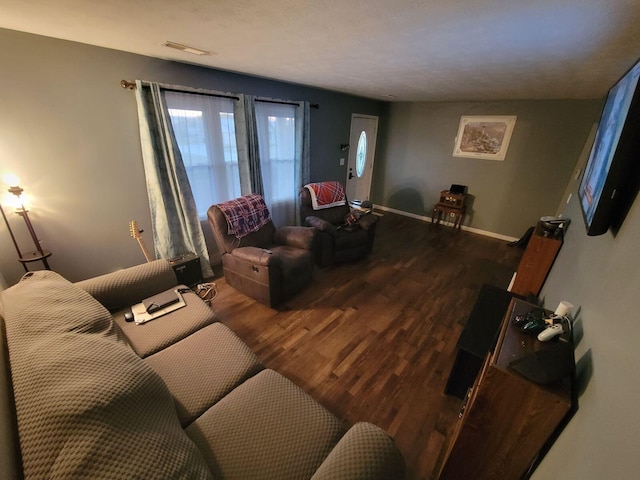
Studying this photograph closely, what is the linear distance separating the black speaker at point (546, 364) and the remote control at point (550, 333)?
0.06m

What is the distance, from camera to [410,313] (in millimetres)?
2473

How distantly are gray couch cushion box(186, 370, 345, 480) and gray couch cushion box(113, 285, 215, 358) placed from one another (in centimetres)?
55

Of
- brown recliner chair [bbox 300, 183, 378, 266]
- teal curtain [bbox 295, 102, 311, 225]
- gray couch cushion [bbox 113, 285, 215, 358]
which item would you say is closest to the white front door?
teal curtain [bbox 295, 102, 311, 225]

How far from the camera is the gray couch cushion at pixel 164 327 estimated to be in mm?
1438

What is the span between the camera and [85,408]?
27.9 inches

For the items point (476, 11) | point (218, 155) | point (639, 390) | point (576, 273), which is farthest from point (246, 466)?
point (218, 155)

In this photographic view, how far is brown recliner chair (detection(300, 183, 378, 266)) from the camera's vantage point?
312 centimetres

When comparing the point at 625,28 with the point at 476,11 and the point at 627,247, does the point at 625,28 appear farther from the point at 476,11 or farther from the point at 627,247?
the point at 627,247

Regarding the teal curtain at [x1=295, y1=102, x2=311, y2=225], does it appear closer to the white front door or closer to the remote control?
the white front door

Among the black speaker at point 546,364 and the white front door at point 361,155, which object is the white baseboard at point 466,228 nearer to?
the white front door at point 361,155

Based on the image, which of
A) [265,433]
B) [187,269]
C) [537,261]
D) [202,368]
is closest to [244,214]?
[187,269]

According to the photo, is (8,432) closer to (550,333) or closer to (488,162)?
(550,333)

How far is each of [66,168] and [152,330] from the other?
63.3 inches

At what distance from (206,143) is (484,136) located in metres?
4.26
